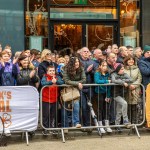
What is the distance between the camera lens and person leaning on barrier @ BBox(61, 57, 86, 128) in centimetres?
A: 946

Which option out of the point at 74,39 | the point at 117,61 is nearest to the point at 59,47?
the point at 74,39

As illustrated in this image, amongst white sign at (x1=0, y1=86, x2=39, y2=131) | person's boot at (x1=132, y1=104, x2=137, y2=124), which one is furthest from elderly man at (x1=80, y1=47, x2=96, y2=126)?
white sign at (x1=0, y1=86, x2=39, y2=131)

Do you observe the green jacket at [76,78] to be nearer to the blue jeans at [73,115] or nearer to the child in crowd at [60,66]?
the child in crowd at [60,66]

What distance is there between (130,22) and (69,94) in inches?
282

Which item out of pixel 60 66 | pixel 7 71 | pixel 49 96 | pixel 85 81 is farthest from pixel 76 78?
pixel 7 71

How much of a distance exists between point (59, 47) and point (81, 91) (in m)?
5.52

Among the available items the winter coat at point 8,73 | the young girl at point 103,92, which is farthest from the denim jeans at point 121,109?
the winter coat at point 8,73

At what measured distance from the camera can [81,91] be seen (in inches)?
385

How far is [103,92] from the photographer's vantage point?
32.5 ft

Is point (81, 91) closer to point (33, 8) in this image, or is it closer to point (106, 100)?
point (106, 100)

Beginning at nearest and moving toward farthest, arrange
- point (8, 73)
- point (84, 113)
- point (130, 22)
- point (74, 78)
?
1. point (8, 73)
2. point (74, 78)
3. point (84, 113)
4. point (130, 22)

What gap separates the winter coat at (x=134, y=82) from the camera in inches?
394

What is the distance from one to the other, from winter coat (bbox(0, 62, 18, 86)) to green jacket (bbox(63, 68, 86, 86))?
1.12 metres

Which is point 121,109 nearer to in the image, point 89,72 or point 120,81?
point 120,81
